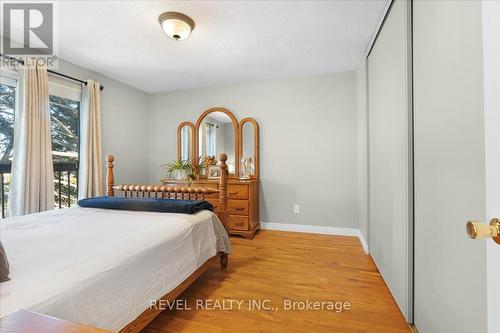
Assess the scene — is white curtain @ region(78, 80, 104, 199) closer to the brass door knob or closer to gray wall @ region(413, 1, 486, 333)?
gray wall @ region(413, 1, 486, 333)

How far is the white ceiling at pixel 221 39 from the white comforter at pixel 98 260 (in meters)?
1.71

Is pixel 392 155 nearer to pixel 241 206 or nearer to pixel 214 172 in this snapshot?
pixel 241 206

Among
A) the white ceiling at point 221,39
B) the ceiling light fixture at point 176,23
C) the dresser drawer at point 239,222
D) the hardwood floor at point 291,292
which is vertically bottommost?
the hardwood floor at point 291,292

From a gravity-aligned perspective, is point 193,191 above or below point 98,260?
above

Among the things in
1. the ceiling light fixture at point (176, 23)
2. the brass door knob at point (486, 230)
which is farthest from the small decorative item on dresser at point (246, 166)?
the brass door knob at point (486, 230)

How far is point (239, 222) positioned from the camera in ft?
10.9

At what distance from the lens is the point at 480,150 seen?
2.73 ft

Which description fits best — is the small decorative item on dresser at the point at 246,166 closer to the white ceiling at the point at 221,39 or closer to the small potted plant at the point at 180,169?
the small potted plant at the point at 180,169

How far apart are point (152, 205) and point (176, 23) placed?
1.57 meters

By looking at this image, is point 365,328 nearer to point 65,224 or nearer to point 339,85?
point 65,224

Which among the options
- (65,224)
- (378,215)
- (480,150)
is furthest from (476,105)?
(65,224)

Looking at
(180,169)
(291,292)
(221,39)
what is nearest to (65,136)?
(180,169)

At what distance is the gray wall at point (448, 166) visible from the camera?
85 cm

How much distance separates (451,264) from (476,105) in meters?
0.67
